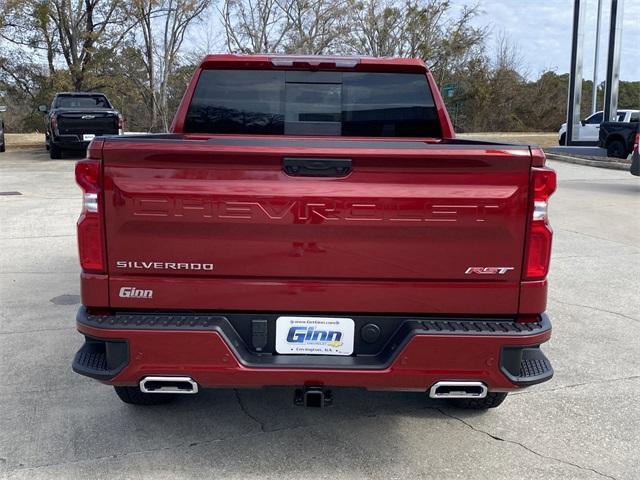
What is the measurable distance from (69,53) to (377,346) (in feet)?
93.1

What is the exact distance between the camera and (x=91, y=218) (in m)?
2.83

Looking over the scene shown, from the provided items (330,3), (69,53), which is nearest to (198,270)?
(69,53)

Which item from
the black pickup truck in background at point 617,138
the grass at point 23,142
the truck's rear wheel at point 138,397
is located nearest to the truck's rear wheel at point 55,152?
the grass at point 23,142

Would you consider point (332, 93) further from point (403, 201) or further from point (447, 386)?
point (447, 386)

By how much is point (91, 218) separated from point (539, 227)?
1.92 m

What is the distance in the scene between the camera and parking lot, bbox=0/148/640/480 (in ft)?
10.8

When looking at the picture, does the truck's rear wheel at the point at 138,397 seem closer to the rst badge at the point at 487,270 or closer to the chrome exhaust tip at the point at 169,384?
the chrome exhaust tip at the point at 169,384

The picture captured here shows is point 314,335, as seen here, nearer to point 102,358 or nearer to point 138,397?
point 102,358

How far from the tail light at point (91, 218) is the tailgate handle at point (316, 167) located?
0.80 m

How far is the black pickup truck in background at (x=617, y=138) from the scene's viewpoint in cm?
2043

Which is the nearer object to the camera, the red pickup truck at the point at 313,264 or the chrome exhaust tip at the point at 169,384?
the red pickup truck at the point at 313,264

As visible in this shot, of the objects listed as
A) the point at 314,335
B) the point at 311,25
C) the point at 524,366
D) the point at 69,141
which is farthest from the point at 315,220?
the point at 311,25

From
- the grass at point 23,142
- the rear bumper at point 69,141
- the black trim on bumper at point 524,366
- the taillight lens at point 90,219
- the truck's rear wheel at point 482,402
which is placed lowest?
the truck's rear wheel at point 482,402

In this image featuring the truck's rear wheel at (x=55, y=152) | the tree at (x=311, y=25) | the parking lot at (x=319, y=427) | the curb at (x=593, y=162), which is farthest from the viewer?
the tree at (x=311, y=25)
